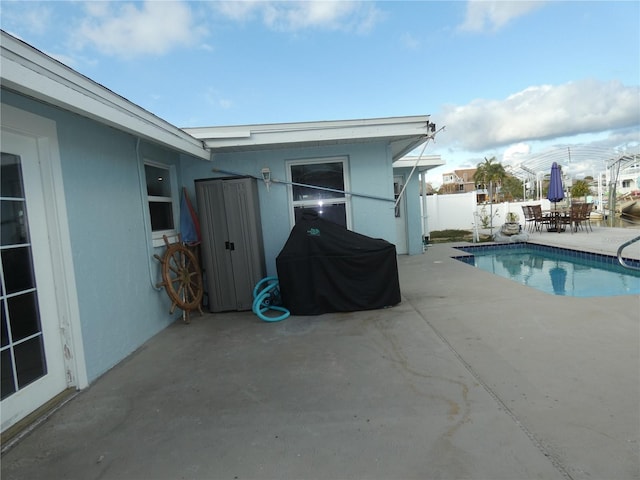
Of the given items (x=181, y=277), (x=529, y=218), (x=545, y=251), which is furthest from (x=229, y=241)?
(x=529, y=218)

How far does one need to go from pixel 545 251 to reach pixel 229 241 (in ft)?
28.8

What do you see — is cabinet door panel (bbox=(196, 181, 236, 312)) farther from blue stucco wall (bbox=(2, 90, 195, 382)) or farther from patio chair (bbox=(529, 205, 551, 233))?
patio chair (bbox=(529, 205, 551, 233))

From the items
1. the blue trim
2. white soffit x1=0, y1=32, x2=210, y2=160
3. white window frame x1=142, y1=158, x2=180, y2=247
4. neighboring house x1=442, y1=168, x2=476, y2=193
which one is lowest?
the blue trim

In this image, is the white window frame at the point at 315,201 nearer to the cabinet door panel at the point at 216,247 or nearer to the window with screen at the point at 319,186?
the window with screen at the point at 319,186

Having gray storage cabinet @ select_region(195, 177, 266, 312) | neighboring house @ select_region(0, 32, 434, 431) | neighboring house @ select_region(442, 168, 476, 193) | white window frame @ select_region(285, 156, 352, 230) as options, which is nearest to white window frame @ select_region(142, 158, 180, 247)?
neighboring house @ select_region(0, 32, 434, 431)

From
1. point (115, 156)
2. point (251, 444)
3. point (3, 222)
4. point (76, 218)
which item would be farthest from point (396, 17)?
point (251, 444)

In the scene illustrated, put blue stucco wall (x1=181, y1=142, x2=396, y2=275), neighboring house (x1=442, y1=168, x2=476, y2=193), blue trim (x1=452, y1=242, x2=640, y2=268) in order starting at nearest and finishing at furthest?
1. blue stucco wall (x1=181, y1=142, x2=396, y2=275)
2. blue trim (x1=452, y1=242, x2=640, y2=268)
3. neighboring house (x1=442, y1=168, x2=476, y2=193)

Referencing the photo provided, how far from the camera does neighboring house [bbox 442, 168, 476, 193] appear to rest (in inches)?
2147

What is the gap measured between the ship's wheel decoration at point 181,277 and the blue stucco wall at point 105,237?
181 millimetres

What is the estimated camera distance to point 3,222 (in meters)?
2.22

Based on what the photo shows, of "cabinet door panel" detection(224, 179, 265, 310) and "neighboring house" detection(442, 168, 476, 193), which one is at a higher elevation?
"neighboring house" detection(442, 168, 476, 193)

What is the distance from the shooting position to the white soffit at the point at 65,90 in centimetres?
176

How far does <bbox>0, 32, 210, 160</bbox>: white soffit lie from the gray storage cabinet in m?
1.15

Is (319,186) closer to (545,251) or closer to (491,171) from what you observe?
(545,251)
